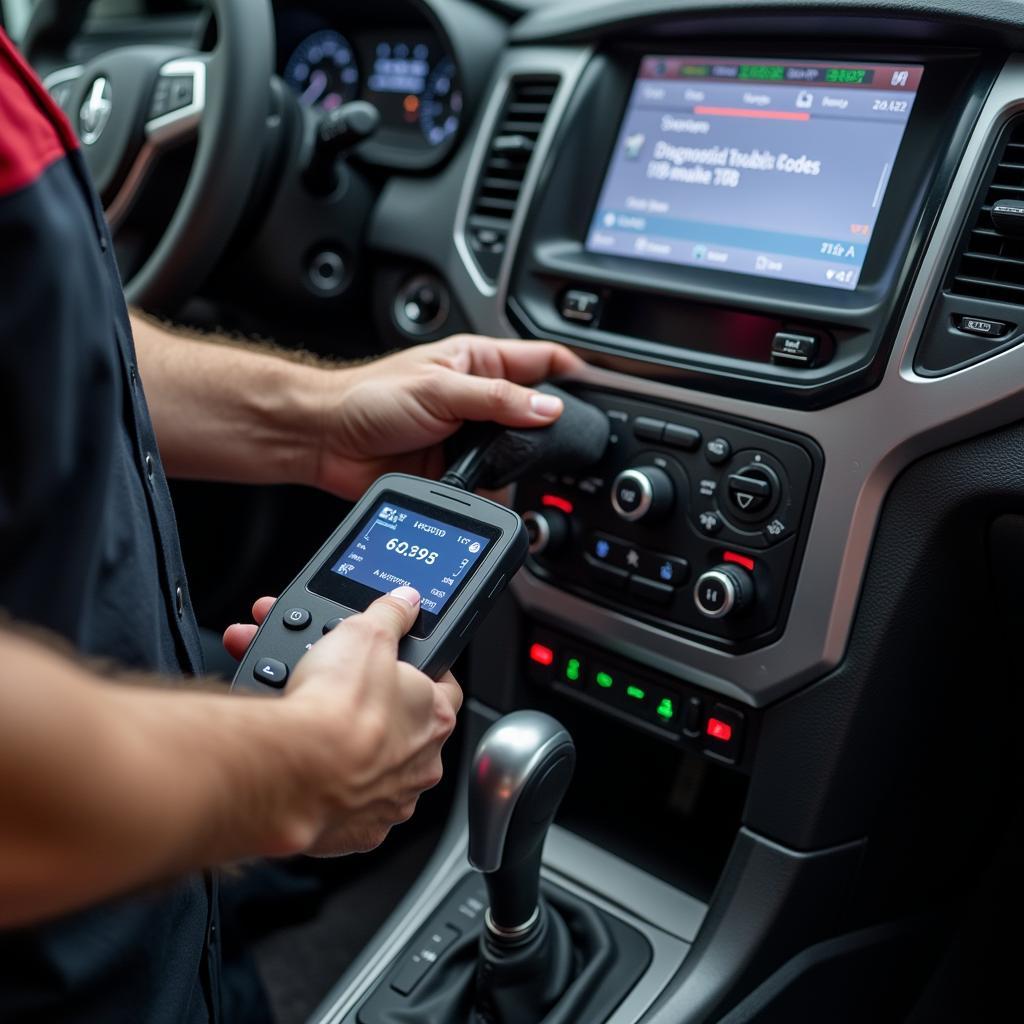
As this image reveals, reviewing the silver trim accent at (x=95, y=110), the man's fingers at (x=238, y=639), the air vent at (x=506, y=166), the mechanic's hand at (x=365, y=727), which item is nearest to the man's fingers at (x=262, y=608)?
the man's fingers at (x=238, y=639)

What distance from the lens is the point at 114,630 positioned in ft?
1.97

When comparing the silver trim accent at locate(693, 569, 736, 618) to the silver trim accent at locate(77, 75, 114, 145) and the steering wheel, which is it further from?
the silver trim accent at locate(77, 75, 114, 145)

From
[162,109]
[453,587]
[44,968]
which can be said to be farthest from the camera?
[162,109]

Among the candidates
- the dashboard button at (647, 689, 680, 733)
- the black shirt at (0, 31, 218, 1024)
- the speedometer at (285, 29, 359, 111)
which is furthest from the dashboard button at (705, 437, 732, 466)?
the speedometer at (285, 29, 359, 111)

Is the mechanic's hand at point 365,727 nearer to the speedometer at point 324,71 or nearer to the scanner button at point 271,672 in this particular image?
the scanner button at point 271,672

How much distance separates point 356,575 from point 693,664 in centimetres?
32

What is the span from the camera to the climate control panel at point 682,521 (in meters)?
0.91

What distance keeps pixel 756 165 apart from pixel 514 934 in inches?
26.2

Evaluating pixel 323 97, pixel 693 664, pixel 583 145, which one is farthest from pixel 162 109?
pixel 693 664

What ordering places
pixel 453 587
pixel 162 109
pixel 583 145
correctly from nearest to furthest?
pixel 453 587
pixel 583 145
pixel 162 109

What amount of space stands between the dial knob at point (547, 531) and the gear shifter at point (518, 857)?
202mm

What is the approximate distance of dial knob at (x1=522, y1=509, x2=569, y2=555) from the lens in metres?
1.04

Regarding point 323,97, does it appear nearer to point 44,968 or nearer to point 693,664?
point 693,664

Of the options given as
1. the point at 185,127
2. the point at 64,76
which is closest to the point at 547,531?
the point at 185,127
